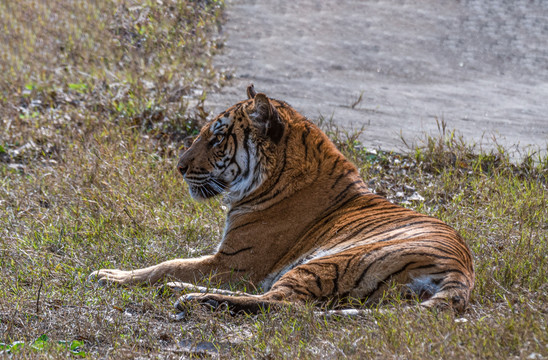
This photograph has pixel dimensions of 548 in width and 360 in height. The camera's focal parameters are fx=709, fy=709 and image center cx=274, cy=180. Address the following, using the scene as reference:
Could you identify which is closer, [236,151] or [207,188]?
[236,151]

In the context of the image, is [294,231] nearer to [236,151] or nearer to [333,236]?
[333,236]

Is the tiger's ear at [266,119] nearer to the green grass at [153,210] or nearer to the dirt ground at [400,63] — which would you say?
the green grass at [153,210]

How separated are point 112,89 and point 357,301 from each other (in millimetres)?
5722

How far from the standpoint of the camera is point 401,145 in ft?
23.4

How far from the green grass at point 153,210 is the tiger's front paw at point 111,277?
0.09 metres

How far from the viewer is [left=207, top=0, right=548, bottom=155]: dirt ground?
26.4 feet

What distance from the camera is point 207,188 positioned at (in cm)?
483

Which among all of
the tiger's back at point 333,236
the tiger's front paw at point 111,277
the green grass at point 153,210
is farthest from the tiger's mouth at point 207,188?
the tiger's front paw at point 111,277

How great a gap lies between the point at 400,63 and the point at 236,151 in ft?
20.3

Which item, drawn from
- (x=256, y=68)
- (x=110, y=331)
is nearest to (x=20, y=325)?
(x=110, y=331)

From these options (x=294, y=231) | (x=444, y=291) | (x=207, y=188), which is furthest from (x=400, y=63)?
(x=444, y=291)

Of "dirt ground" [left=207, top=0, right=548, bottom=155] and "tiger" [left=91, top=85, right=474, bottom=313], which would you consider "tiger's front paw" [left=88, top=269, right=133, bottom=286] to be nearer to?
"tiger" [left=91, top=85, right=474, bottom=313]

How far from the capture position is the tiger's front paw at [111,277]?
4.37m

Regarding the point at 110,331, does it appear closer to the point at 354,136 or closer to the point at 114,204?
the point at 114,204
